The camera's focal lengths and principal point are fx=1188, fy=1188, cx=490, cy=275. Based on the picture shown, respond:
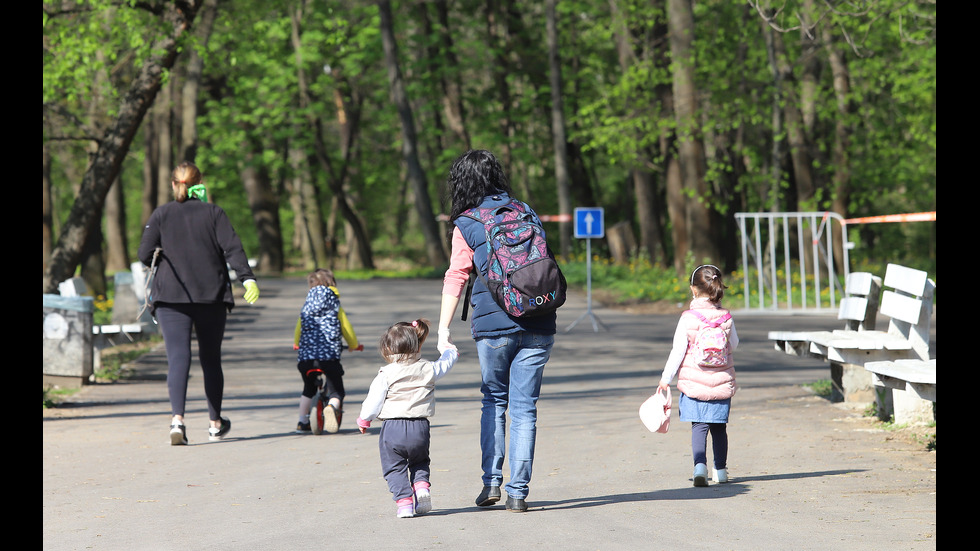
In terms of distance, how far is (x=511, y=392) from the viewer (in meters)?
6.00

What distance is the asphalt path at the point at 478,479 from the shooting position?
532 cm

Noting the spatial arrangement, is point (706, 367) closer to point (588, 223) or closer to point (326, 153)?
point (588, 223)

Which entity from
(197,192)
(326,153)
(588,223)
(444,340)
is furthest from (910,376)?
(326,153)

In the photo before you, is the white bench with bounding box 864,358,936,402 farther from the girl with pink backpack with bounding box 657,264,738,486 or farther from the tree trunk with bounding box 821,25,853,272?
the tree trunk with bounding box 821,25,853,272

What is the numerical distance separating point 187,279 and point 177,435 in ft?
3.54

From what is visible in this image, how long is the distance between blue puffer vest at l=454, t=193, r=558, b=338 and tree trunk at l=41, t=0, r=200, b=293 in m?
9.66

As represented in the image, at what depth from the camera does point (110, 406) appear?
10.4 meters

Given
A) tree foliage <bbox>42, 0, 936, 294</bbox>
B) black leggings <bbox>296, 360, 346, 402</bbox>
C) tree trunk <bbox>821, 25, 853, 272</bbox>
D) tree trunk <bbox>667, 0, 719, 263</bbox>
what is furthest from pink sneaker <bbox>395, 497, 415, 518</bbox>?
tree trunk <bbox>821, 25, 853, 272</bbox>

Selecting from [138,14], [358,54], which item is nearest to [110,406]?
[138,14]

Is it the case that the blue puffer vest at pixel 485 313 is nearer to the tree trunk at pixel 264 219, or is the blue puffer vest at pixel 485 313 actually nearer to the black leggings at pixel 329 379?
the black leggings at pixel 329 379

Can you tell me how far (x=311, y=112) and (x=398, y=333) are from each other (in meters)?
34.4

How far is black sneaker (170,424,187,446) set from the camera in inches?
323

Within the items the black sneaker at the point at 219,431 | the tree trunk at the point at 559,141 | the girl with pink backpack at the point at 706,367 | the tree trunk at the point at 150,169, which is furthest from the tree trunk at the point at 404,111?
the girl with pink backpack at the point at 706,367
